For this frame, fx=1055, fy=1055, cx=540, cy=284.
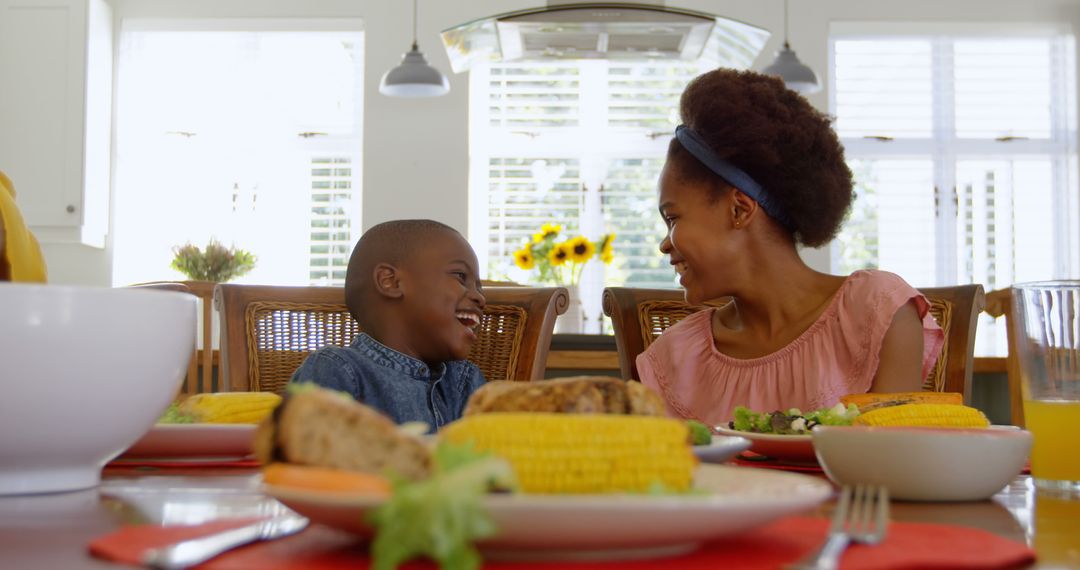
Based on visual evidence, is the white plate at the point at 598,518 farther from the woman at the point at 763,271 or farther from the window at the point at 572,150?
the window at the point at 572,150

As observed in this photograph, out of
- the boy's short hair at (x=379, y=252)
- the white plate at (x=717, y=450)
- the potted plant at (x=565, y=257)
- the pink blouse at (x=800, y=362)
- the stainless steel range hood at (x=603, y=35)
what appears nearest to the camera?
the white plate at (x=717, y=450)

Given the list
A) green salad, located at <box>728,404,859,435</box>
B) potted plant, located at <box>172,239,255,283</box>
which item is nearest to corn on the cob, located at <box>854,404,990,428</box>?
green salad, located at <box>728,404,859,435</box>

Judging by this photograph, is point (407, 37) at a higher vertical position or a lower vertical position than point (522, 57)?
higher

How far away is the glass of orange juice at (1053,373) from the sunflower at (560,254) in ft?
9.32

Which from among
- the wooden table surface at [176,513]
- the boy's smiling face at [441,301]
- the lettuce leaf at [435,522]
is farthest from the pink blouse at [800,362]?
the lettuce leaf at [435,522]

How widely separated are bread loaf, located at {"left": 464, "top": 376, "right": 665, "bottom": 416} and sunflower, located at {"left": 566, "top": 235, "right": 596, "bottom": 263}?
3030 mm

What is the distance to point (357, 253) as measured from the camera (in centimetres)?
173

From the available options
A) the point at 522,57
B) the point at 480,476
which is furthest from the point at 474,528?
the point at 522,57

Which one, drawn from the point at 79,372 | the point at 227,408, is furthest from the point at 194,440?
the point at 79,372

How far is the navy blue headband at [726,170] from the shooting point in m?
1.63

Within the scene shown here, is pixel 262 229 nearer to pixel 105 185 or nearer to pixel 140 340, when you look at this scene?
pixel 105 185

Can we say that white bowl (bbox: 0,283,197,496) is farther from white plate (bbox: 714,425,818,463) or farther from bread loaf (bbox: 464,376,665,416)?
white plate (bbox: 714,425,818,463)

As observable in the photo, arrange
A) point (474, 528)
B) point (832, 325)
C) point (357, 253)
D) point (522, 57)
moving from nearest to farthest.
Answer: point (474, 528), point (832, 325), point (357, 253), point (522, 57)

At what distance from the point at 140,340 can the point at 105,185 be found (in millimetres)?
5702
